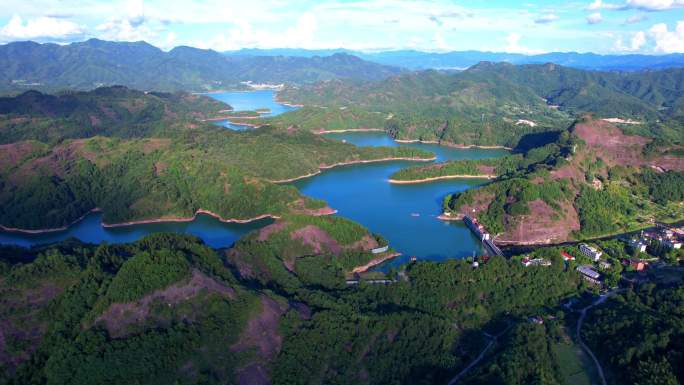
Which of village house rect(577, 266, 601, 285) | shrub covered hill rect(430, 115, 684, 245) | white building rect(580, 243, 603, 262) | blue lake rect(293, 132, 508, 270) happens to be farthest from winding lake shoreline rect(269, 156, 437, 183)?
village house rect(577, 266, 601, 285)

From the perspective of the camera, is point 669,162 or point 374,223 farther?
point 669,162

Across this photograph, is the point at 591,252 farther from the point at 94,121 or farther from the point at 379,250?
the point at 94,121

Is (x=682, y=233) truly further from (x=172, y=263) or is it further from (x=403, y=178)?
(x=172, y=263)

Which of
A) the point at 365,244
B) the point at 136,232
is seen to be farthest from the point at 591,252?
the point at 136,232

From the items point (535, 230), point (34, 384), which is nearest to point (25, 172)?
point (34, 384)

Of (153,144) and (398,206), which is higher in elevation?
(153,144)

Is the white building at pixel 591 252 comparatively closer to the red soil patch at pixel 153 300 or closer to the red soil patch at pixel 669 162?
the red soil patch at pixel 153 300

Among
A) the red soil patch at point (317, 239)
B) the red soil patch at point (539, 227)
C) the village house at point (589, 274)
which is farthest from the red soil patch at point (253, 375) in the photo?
the red soil patch at point (539, 227)

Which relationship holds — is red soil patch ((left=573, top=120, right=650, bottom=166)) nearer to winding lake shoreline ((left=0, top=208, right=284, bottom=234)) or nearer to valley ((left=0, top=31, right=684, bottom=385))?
valley ((left=0, top=31, right=684, bottom=385))
